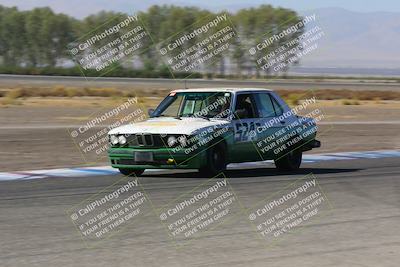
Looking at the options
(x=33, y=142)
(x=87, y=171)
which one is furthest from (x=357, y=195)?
(x=33, y=142)

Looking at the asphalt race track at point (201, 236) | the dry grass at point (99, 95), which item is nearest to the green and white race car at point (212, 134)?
the asphalt race track at point (201, 236)

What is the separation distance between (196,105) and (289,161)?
2.15 meters

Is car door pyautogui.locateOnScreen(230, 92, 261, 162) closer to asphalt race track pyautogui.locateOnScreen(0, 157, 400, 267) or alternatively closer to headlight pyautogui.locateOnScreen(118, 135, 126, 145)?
asphalt race track pyautogui.locateOnScreen(0, 157, 400, 267)

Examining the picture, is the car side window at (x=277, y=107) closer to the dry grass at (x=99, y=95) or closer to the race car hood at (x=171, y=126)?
the race car hood at (x=171, y=126)

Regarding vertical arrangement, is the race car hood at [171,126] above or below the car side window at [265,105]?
above

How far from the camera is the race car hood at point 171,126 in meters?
12.3

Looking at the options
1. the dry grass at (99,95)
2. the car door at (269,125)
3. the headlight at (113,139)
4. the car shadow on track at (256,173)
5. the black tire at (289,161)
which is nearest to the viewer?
the headlight at (113,139)

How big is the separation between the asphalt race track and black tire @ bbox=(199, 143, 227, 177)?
0.36 metres

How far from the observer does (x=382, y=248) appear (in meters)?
7.42

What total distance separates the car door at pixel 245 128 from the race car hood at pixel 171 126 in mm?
349

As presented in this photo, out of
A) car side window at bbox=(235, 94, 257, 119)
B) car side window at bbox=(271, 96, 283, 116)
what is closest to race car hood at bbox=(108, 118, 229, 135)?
car side window at bbox=(235, 94, 257, 119)

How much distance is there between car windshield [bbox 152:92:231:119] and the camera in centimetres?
1327

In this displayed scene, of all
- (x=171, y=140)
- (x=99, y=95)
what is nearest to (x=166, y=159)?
(x=171, y=140)

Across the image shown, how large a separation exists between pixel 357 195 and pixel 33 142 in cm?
1159
